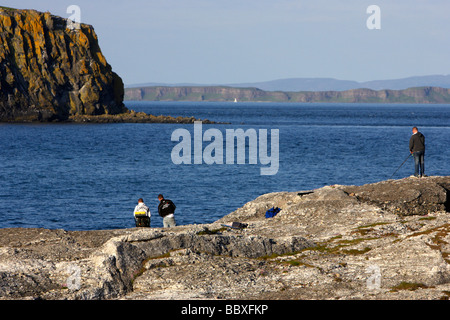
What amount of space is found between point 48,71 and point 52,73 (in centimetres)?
140

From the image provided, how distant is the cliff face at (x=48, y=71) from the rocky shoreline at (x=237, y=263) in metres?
139

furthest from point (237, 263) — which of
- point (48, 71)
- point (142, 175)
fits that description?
point (48, 71)

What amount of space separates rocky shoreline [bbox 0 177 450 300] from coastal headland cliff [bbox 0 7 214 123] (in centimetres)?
13864

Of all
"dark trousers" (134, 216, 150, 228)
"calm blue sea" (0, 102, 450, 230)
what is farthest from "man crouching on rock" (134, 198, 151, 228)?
"calm blue sea" (0, 102, 450, 230)

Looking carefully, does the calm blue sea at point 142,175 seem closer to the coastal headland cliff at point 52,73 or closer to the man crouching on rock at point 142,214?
the man crouching on rock at point 142,214

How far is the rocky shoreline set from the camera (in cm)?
1198

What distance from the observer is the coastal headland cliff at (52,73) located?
147875mm

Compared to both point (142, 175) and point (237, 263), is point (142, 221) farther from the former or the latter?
point (142, 175)

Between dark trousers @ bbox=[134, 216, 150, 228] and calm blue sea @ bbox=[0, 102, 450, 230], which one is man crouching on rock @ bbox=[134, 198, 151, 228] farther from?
calm blue sea @ bbox=[0, 102, 450, 230]

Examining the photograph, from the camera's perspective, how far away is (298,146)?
96.0 metres

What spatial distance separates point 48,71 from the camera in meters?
154
